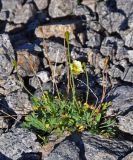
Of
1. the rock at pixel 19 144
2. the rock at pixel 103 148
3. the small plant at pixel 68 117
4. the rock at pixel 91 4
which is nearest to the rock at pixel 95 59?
the small plant at pixel 68 117

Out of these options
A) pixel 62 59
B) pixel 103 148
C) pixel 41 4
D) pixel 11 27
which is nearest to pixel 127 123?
pixel 103 148

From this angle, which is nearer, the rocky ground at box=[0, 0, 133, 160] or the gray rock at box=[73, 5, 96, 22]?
the rocky ground at box=[0, 0, 133, 160]

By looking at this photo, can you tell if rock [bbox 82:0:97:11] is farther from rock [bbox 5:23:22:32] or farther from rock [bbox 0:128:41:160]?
rock [bbox 0:128:41:160]

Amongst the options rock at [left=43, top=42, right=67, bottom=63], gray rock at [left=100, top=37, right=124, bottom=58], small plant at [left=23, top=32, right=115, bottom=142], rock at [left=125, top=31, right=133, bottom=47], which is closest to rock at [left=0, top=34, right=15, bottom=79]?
rock at [left=43, top=42, right=67, bottom=63]

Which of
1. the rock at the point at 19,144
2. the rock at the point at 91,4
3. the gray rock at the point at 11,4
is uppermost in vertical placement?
the rock at the point at 91,4

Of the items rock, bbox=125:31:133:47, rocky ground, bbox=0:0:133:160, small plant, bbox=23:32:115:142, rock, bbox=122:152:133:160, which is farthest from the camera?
rock, bbox=125:31:133:47

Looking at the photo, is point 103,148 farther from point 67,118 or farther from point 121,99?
point 121,99

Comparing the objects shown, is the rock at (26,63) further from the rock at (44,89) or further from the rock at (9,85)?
the rock at (44,89)
